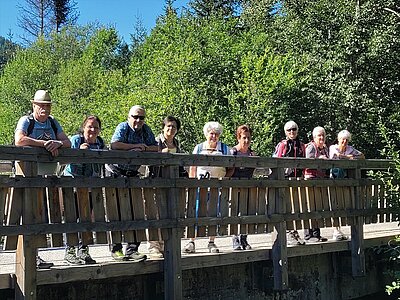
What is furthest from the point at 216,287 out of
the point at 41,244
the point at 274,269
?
the point at 41,244

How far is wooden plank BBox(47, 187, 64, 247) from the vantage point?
5.93m

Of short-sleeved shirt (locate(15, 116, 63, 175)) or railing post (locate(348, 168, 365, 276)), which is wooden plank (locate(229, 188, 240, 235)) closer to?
short-sleeved shirt (locate(15, 116, 63, 175))

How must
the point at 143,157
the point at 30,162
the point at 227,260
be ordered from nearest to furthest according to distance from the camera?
the point at 30,162, the point at 143,157, the point at 227,260

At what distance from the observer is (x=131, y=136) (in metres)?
6.94

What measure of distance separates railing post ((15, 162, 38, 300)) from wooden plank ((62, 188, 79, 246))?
31 centimetres

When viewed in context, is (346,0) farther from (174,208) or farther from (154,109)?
(174,208)

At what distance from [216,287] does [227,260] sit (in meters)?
0.38

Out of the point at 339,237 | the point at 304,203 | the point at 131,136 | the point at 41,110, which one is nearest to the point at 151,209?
the point at 131,136

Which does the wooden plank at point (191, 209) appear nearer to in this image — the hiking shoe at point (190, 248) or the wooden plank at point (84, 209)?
the hiking shoe at point (190, 248)

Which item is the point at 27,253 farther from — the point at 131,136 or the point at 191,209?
the point at 191,209

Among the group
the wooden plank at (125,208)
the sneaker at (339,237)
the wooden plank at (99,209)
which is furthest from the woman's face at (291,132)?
the wooden plank at (99,209)

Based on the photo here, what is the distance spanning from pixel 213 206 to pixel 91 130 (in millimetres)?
1651

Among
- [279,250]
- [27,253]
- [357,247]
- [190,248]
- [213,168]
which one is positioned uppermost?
[213,168]

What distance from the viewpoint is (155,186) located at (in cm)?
676
